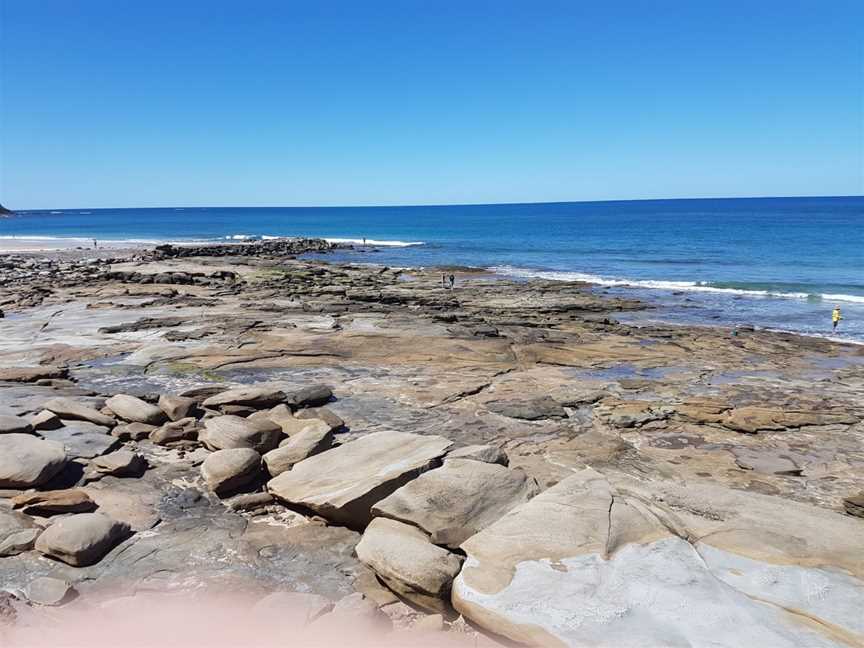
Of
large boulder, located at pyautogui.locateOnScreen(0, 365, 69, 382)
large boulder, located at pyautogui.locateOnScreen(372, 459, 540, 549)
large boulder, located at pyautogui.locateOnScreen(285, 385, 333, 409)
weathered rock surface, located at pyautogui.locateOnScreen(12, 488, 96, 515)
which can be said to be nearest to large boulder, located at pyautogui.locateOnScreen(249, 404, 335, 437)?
large boulder, located at pyautogui.locateOnScreen(285, 385, 333, 409)

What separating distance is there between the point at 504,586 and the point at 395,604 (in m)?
1.06

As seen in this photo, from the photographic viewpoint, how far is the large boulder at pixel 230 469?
7.87m

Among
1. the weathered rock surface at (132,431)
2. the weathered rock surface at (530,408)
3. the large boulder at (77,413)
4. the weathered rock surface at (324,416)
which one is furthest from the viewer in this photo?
the weathered rock surface at (530,408)

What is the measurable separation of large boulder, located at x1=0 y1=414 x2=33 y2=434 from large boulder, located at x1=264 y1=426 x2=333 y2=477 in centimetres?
363

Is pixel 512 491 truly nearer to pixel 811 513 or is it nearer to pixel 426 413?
pixel 811 513

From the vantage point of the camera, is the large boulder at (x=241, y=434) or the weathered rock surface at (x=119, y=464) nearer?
the weathered rock surface at (x=119, y=464)

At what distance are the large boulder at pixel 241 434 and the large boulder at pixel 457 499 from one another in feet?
9.93

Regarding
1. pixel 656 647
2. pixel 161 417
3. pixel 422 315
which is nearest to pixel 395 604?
pixel 656 647

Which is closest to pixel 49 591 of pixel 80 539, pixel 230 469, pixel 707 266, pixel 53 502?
pixel 80 539

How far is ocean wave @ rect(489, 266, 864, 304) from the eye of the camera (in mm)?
28891

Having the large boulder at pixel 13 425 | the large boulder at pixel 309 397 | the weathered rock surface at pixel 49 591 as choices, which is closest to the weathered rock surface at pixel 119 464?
the large boulder at pixel 13 425

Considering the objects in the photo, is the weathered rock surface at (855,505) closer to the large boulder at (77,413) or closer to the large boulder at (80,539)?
the large boulder at (80,539)

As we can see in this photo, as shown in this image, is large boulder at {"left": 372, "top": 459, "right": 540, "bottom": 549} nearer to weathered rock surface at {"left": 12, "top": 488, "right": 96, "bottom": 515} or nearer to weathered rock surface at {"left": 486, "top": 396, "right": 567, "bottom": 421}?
weathered rock surface at {"left": 12, "top": 488, "right": 96, "bottom": 515}

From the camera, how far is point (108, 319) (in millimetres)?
20719
